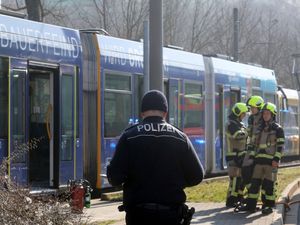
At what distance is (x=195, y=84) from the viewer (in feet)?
62.8

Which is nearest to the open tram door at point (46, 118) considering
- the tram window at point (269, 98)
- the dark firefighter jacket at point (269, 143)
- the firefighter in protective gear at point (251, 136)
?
the firefighter in protective gear at point (251, 136)

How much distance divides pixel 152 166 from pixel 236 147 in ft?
23.3

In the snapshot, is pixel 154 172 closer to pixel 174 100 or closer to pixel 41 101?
pixel 41 101

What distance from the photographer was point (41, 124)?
1309 centimetres

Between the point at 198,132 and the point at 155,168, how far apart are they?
45.2 ft

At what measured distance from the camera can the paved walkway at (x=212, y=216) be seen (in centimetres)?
1087

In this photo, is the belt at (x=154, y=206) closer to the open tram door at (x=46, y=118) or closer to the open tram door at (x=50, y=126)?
the open tram door at (x=46, y=118)

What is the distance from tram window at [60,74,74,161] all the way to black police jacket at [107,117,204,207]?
25.2ft

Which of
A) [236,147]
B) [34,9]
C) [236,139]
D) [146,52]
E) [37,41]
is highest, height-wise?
[34,9]

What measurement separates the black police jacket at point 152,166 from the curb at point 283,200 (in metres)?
5.42

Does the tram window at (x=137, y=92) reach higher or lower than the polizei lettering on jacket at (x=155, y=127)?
higher

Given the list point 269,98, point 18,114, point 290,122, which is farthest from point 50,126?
point 290,122

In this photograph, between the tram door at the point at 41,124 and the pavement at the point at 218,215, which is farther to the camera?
the tram door at the point at 41,124

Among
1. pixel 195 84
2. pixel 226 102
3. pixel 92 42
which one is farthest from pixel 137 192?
pixel 226 102
